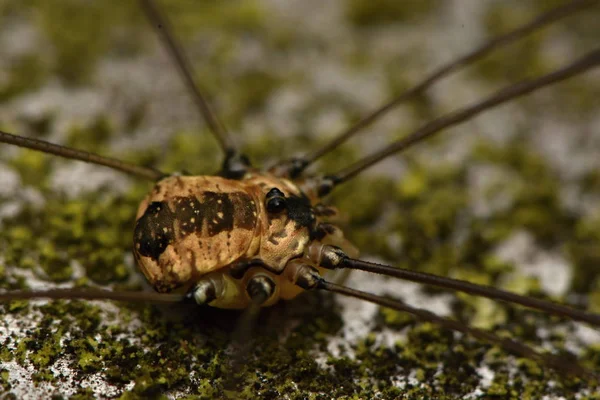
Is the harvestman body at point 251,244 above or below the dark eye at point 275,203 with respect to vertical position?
below

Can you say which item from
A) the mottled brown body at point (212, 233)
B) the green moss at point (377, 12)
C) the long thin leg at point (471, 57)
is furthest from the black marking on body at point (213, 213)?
the green moss at point (377, 12)

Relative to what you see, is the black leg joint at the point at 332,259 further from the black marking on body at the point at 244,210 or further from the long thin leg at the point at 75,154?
the long thin leg at the point at 75,154

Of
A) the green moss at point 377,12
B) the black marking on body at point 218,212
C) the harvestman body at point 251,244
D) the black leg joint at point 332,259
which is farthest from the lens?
the green moss at point 377,12

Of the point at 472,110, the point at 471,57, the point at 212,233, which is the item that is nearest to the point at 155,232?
the point at 212,233

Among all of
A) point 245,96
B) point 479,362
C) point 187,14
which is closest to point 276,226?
point 479,362

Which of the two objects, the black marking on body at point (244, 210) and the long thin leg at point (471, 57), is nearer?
the black marking on body at point (244, 210)

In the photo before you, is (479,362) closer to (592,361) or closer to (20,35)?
(592,361)

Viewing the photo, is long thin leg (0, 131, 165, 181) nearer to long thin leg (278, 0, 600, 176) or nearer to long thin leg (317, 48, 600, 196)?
long thin leg (278, 0, 600, 176)

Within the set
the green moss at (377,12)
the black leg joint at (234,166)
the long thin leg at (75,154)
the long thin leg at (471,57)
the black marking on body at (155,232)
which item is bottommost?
the black marking on body at (155,232)
